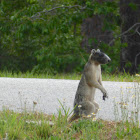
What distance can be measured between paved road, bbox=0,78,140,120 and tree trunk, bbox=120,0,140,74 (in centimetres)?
424

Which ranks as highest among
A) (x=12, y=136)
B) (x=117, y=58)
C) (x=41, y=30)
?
(x=41, y=30)

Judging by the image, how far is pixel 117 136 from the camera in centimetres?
473

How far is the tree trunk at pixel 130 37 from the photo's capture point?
12031mm

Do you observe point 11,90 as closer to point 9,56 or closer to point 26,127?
point 26,127

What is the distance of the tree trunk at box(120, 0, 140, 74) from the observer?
474 inches

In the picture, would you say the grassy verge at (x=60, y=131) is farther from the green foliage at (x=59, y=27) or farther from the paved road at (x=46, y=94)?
the green foliage at (x=59, y=27)

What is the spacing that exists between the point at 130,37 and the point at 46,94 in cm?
579

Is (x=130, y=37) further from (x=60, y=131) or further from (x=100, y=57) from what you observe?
(x=60, y=131)

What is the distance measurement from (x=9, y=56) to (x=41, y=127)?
1240 cm

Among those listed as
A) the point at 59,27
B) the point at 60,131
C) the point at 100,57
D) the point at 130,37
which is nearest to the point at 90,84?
the point at 100,57

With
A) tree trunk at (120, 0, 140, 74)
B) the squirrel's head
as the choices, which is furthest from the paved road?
tree trunk at (120, 0, 140, 74)

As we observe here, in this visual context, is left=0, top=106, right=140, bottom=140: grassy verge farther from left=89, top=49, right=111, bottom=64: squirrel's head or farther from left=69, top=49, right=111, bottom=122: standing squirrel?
left=89, top=49, right=111, bottom=64: squirrel's head

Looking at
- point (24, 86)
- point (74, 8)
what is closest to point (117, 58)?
point (74, 8)

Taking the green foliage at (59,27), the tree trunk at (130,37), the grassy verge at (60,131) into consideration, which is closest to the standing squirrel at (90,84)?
the grassy verge at (60,131)
